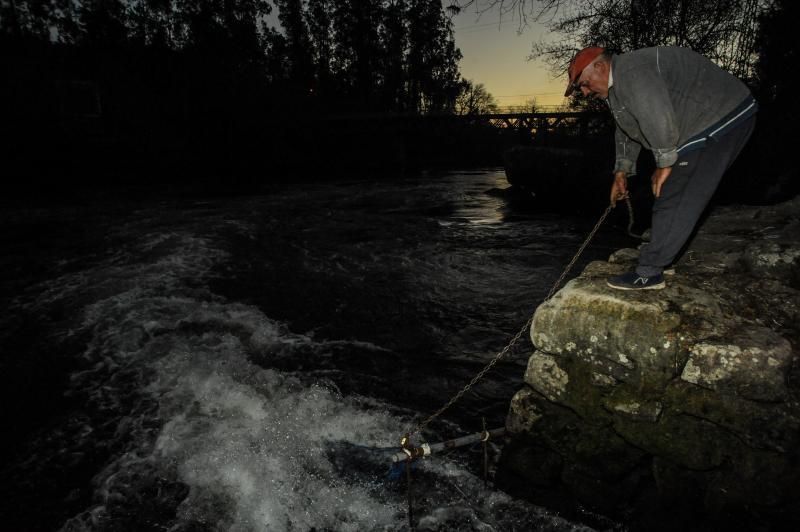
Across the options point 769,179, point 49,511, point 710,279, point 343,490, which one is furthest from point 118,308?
point 769,179

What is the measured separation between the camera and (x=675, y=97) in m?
2.39

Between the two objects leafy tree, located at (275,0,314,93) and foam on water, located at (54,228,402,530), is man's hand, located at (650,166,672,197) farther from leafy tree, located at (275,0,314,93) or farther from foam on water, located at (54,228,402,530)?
leafy tree, located at (275,0,314,93)

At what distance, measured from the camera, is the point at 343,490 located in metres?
2.98

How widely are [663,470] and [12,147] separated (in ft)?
93.7

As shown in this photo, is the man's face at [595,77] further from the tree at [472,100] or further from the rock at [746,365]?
the tree at [472,100]

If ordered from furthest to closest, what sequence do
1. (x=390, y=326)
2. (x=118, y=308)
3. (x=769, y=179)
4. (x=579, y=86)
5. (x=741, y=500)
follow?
(x=769, y=179) → (x=118, y=308) → (x=390, y=326) → (x=579, y=86) → (x=741, y=500)

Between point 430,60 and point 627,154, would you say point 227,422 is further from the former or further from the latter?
point 430,60

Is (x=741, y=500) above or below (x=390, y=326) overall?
above

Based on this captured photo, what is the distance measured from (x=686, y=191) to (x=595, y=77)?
0.92 metres

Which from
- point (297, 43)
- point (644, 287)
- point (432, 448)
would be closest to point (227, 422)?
point (432, 448)

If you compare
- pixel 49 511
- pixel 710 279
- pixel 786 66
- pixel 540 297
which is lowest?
pixel 49 511

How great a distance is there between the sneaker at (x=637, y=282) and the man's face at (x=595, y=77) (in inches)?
48.7

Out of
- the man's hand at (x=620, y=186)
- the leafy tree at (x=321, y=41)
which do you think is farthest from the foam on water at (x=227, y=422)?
the leafy tree at (x=321, y=41)

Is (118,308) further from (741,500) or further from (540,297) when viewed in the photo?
(741,500)
